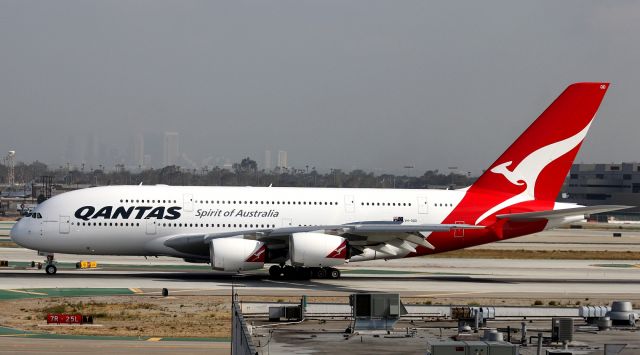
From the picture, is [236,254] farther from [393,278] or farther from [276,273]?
[393,278]

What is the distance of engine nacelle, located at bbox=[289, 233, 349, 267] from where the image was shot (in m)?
53.7

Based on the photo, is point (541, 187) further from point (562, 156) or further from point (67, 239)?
point (67, 239)

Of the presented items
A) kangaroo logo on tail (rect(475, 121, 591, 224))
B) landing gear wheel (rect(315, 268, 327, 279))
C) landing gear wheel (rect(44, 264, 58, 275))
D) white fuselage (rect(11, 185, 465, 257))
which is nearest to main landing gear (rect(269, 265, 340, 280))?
landing gear wheel (rect(315, 268, 327, 279))

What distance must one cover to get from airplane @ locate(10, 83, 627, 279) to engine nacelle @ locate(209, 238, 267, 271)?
0.16 ft

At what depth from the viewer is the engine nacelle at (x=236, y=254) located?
53.3 m

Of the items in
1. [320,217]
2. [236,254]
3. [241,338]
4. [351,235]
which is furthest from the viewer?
[320,217]

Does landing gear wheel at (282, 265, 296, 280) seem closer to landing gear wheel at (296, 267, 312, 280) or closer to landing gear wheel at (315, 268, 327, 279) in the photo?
landing gear wheel at (296, 267, 312, 280)

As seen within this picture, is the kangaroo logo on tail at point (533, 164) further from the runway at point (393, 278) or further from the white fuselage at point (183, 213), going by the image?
the runway at point (393, 278)

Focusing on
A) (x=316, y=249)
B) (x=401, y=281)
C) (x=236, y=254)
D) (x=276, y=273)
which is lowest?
(x=401, y=281)

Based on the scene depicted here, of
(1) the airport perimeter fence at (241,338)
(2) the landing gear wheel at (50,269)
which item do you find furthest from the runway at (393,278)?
(1) the airport perimeter fence at (241,338)

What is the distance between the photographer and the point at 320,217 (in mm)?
57188

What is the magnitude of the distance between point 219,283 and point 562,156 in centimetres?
2008

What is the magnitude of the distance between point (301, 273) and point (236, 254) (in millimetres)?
4267

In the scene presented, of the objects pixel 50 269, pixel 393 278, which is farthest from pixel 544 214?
pixel 50 269
